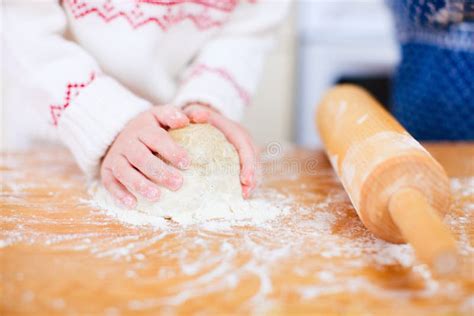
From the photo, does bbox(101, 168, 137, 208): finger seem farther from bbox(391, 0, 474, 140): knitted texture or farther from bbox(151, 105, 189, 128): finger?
bbox(391, 0, 474, 140): knitted texture

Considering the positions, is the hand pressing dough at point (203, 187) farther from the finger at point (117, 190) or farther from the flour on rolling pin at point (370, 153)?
the flour on rolling pin at point (370, 153)

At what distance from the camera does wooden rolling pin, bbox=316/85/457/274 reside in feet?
1.40

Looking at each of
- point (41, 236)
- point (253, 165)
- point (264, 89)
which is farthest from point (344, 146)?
point (264, 89)

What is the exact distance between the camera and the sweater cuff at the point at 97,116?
717 mm

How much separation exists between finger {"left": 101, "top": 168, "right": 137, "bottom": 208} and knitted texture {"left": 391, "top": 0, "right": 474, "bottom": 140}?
0.65 meters

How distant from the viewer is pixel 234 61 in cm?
94

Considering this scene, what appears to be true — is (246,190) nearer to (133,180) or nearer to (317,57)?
(133,180)

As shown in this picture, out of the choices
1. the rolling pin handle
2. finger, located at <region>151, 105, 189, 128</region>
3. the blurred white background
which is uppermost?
Result: finger, located at <region>151, 105, 189, 128</region>

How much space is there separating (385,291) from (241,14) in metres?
0.67

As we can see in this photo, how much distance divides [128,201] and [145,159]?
6cm

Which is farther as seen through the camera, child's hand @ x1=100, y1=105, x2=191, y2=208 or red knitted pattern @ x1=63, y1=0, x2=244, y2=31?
red knitted pattern @ x1=63, y1=0, x2=244, y2=31

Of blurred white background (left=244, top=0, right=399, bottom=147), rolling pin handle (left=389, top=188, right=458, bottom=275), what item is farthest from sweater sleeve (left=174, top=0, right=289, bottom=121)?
blurred white background (left=244, top=0, right=399, bottom=147)

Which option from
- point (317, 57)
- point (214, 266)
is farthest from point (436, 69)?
point (317, 57)

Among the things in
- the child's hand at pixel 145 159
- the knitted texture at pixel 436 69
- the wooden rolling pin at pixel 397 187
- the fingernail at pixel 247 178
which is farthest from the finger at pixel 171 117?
the knitted texture at pixel 436 69
